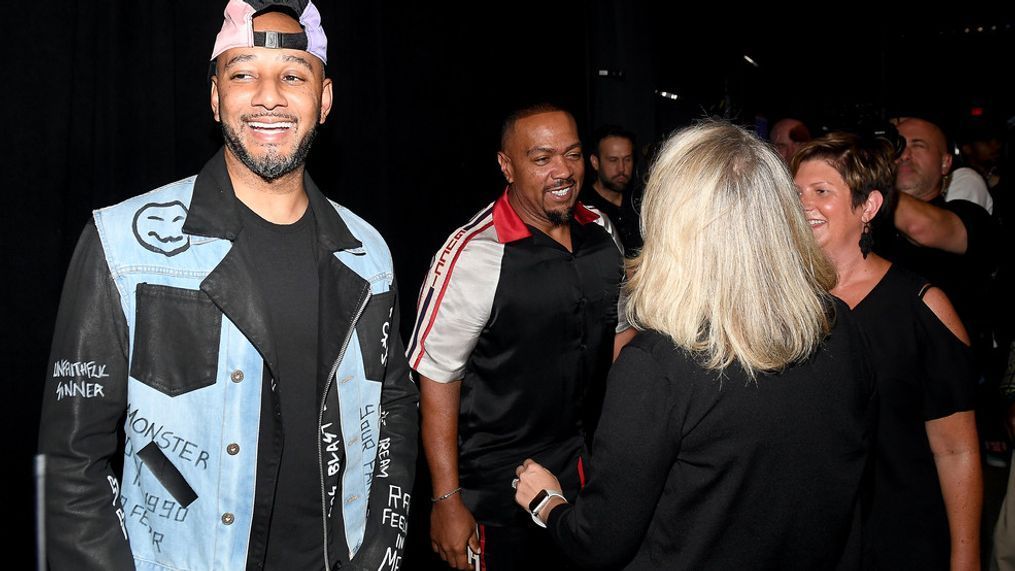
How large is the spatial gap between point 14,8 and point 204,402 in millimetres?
1131

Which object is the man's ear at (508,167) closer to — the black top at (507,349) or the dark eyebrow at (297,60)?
the black top at (507,349)

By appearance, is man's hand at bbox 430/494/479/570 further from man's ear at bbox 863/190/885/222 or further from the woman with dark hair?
man's ear at bbox 863/190/885/222

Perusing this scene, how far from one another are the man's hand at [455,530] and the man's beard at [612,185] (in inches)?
113

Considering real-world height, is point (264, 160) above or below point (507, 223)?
above

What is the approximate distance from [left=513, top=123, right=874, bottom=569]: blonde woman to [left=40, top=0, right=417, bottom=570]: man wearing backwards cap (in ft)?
1.89

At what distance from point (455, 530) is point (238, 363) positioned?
1.06 meters

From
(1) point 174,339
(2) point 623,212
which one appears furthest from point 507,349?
(2) point 623,212

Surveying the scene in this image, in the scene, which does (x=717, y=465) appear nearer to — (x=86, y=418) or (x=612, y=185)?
(x=86, y=418)

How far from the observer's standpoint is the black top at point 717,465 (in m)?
1.25

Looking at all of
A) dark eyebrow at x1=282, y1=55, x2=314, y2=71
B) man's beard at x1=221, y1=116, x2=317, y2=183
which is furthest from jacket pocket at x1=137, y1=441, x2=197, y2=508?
dark eyebrow at x1=282, y1=55, x2=314, y2=71

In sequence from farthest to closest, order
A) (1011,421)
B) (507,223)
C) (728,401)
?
(507,223) < (1011,421) < (728,401)

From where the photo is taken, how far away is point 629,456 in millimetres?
1249

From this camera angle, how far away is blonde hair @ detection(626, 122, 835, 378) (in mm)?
1274

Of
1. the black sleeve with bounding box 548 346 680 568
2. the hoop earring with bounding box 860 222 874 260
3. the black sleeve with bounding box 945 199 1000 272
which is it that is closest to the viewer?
the black sleeve with bounding box 548 346 680 568
